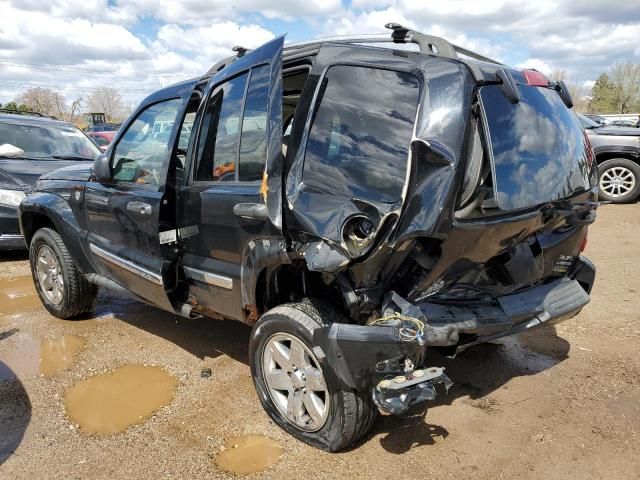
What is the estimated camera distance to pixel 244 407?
3393 millimetres

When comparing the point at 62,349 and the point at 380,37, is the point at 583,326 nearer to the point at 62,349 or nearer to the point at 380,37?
the point at 380,37

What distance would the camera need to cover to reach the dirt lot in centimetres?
280

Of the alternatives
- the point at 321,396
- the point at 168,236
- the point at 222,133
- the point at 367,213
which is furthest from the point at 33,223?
the point at 367,213

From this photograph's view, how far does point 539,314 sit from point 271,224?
4.93ft

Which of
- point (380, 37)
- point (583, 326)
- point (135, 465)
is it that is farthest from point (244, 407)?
point (583, 326)

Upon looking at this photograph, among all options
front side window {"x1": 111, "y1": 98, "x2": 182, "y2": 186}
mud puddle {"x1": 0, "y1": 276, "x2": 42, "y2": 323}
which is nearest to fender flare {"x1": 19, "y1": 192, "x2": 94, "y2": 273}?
front side window {"x1": 111, "y1": 98, "x2": 182, "y2": 186}

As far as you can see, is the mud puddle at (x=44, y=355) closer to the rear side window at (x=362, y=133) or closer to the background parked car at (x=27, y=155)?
the background parked car at (x=27, y=155)

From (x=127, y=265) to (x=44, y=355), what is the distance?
43.1 inches

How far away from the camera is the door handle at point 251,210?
2.84m

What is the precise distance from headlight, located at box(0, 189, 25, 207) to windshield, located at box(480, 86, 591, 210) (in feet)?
20.6

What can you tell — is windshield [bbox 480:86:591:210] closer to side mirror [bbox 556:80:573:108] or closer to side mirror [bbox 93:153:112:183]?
side mirror [bbox 556:80:573:108]

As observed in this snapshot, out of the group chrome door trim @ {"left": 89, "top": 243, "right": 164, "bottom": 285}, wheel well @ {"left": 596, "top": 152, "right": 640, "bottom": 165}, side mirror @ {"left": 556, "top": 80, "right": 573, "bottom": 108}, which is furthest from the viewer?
wheel well @ {"left": 596, "top": 152, "right": 640, "bottom": 165}

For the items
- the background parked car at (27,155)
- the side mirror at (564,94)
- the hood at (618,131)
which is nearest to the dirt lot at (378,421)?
the side mirror at (564,94)

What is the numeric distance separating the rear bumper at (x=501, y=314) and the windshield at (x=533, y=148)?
0.55 meters
